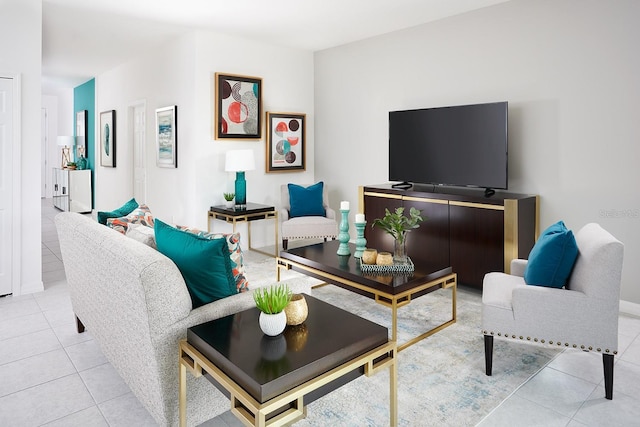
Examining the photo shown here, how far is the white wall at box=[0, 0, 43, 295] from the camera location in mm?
3740

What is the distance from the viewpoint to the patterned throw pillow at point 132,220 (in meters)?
2.51

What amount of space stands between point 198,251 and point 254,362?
0.63m

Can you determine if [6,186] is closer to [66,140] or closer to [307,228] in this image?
[307,228]

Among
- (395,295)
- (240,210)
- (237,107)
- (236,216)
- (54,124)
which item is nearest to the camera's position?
(395,295)

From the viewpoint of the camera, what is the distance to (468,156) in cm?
406

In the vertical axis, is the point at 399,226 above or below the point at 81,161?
below

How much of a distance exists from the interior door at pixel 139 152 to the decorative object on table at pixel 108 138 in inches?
27.2

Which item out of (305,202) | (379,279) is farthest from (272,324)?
(305,202)

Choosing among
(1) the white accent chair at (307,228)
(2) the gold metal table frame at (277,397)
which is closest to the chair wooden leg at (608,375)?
(2) the gold metal table frame at (277,397)

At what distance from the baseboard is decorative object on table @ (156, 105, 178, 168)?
4.73m

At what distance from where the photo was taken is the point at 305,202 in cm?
531

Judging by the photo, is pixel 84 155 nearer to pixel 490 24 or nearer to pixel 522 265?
pixel 490 24

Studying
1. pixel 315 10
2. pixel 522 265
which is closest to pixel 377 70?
pixel 315 10

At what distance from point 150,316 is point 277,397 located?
65 cm
